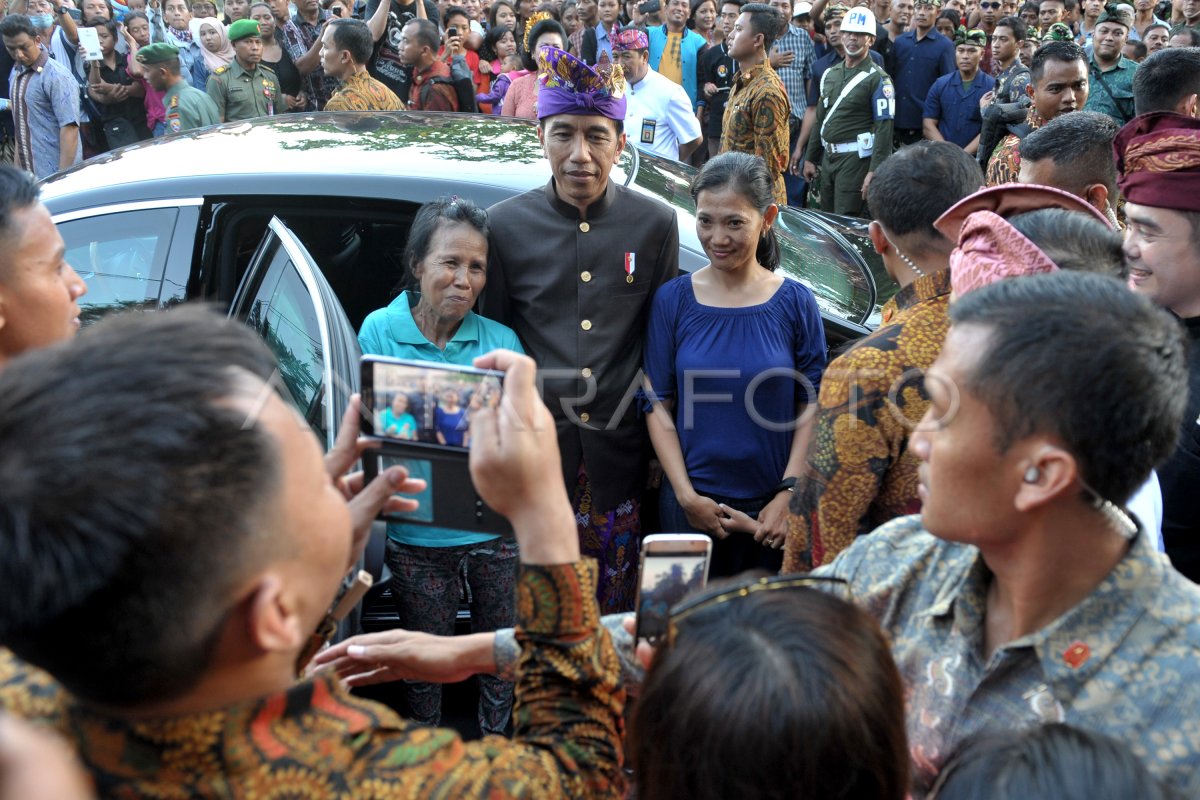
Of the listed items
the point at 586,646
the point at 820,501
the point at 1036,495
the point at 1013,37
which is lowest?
the point at 820,501

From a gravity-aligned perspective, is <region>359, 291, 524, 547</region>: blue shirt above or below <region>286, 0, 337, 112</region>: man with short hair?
below

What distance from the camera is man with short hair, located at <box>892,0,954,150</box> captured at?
8.55 meters

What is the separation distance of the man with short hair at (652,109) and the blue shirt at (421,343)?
4490 mm

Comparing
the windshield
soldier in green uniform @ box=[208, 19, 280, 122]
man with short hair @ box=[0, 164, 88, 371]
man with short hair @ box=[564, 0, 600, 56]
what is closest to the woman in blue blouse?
the windshield

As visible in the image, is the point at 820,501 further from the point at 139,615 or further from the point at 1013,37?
the point at 1013,37

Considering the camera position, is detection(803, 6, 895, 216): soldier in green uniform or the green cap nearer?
the green cap

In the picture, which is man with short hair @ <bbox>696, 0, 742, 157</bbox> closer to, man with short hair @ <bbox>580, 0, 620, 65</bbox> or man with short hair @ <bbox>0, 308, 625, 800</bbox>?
man with short hair @ <bbox>580, 0, 620, 65</bbox>

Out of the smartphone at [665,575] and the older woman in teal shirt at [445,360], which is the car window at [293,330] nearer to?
the older woman in teal shirt at [445,360]

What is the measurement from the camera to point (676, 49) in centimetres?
898

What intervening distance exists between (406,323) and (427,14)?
6772mm

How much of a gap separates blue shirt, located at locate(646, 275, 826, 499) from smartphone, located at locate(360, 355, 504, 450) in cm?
145

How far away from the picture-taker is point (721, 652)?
1.09 m

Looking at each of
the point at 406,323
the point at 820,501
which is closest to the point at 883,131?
the point at 406,323

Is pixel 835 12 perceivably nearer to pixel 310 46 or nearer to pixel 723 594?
pixel 310 46
